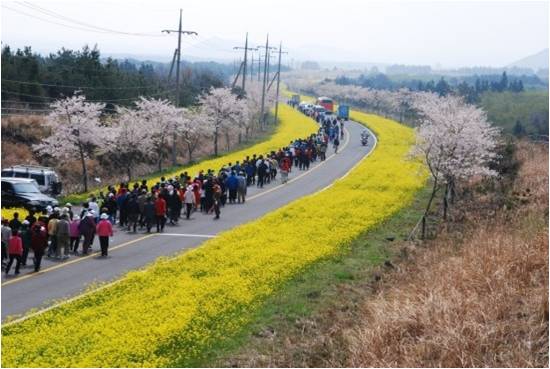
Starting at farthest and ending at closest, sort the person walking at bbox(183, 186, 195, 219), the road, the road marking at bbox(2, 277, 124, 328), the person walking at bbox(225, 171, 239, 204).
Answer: the person walking at bbox(225, 171, 239, 204) < the person walking at bbox(183, 186, 195, 219) < the road < the road marking at bbox(2, 277, 124, 328)

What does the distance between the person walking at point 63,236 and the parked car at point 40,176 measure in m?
11.1

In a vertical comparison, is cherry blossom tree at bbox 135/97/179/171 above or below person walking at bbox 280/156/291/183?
above

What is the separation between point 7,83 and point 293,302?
40514 millimetres

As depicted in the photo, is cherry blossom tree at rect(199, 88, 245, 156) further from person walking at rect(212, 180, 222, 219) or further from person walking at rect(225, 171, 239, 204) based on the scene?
person walking at rect(212, 180, 222, 219)

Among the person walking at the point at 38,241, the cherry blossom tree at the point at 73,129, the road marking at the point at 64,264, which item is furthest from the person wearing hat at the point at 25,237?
the cherry blossom tree at the point at 73,129

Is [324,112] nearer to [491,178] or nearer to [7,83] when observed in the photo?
[7,83]

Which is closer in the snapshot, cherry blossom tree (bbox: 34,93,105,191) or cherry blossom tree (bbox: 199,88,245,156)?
cherry blossom tree (bbox: 34,93,105,191)

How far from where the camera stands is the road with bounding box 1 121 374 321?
16.4m

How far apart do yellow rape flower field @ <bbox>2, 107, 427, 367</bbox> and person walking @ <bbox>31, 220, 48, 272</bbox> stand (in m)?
2.62

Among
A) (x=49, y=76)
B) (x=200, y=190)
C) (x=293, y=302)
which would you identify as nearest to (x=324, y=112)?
(x=49, y=76)

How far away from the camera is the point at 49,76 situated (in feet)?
184

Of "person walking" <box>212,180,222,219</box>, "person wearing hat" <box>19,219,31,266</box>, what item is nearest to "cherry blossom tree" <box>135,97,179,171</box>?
"person walking" <box>212,180,222,219</box>

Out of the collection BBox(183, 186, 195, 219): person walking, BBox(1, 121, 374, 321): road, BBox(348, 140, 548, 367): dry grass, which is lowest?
BBox(1, 121, 374, 321): road

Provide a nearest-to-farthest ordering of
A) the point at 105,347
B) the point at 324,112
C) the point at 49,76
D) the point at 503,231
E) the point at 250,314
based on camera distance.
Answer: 1. the point at 105,347
2. the point at 250,314
3. the point at 503,231
4. the point at 49,76
5. the point at 324,112
